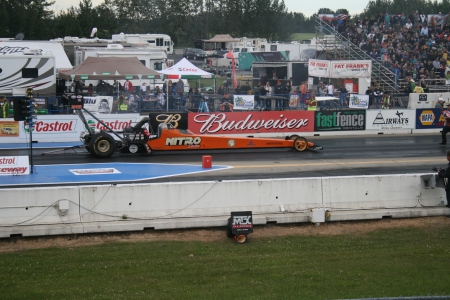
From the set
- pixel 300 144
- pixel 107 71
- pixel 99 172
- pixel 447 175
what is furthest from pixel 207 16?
pixel 447 175

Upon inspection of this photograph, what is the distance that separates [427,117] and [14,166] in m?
19.7

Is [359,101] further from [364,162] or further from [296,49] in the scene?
[296,49]

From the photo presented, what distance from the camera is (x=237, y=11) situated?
8838 cm

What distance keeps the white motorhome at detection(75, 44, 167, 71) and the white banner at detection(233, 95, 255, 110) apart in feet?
32.8

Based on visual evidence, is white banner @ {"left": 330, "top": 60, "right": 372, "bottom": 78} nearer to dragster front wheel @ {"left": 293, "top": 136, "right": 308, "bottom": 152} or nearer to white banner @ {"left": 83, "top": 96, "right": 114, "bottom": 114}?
white banner @ {"left": 83, "top": 96, "right": 114, "bottom": 114}

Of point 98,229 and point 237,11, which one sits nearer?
point 98,229

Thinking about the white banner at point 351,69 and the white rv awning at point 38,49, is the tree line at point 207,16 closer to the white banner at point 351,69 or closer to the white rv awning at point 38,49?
the white rv awning at point 38,49

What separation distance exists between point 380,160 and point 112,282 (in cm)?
1317

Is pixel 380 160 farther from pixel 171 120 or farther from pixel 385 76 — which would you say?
pixel 385 76

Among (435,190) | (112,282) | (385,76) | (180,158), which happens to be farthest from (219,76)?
(112,282)

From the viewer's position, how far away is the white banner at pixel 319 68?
38.4 metres

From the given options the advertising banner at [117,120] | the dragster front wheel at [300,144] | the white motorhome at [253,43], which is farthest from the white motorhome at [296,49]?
the dragster front wheel at [300,144]

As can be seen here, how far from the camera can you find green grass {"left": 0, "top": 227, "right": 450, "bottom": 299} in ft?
37.9

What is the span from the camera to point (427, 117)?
30344 millimetres
